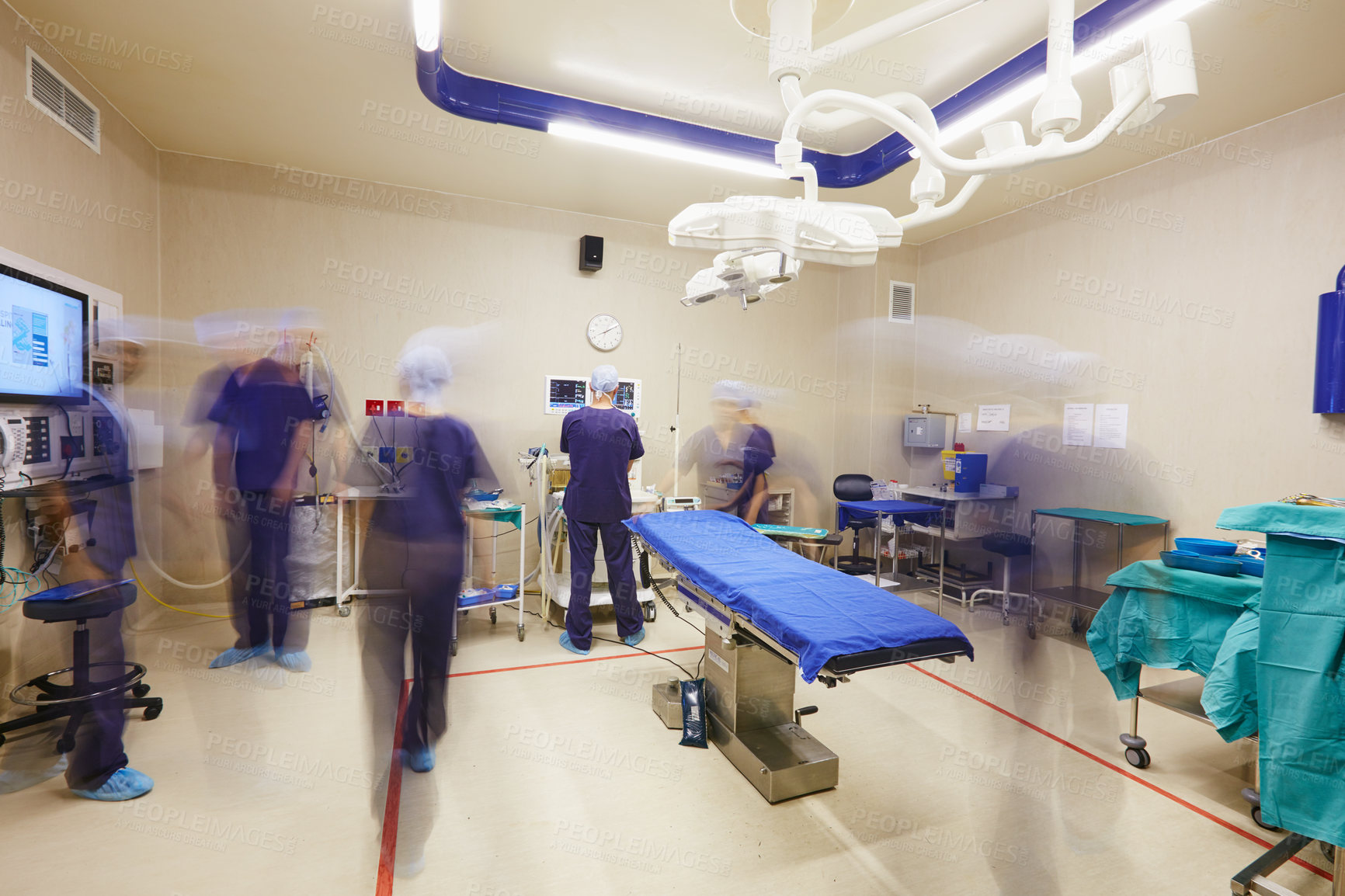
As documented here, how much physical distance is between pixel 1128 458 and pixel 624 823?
13.3 ft

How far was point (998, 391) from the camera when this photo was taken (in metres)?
5.24

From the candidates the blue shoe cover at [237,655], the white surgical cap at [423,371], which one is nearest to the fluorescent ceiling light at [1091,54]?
the white surgical cap at [423,371]

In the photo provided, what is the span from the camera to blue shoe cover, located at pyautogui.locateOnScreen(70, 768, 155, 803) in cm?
233

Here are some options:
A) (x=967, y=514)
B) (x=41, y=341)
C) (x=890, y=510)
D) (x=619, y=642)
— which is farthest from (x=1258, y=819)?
(x=41, y=341)

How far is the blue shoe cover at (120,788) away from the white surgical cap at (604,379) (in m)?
2.70

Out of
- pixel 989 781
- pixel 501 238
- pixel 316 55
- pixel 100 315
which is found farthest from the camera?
pixel 501 238

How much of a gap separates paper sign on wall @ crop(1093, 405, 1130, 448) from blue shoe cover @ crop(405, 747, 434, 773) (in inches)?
182

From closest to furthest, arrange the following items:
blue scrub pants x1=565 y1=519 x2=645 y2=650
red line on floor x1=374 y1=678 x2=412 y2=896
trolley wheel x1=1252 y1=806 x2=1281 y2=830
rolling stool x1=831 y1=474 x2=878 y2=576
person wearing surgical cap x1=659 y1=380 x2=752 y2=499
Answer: red line on floor x1=374 y1=678 x2=412 y2=896
trolley wheel x1=1252 y1=806 x2=1281 y2=830
blue scrub pants x1=565 y1=519 x2=645 y2=650
rolling stool x1=831 y1=474 x2=878 y2=576
person wearing surgical cap x1=659 y1=380 x2=752 y2=499

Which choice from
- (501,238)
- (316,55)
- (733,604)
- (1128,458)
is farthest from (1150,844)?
(501,238)

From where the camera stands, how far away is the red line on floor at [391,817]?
195 centimetres

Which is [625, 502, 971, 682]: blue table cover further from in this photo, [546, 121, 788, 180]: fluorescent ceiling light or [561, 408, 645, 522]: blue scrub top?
[546, 121, 788, 180]: fluorescent ceiling light

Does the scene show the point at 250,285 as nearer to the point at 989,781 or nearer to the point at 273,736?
the point at 273,736

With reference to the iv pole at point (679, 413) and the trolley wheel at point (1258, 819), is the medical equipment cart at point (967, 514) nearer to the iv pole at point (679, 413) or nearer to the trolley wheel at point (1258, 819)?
the iv pole at point (679, 413)

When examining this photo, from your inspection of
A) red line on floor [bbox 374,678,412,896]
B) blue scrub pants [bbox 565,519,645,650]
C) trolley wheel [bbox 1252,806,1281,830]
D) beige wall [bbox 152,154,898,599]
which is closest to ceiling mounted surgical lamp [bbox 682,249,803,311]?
blue scrub pants [bbox 565,519,645,650]
